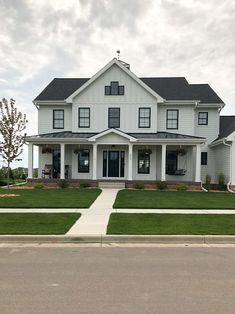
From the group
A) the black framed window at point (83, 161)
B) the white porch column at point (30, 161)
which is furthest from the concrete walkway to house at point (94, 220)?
the black framed window at point (83, 161)

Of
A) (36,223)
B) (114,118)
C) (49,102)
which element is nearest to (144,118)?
(114,118)

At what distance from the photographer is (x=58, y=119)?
27781mm

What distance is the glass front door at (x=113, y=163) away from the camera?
2639 cm

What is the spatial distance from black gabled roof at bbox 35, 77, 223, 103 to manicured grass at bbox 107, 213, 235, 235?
55.8 feet

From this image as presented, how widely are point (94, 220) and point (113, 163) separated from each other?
15416mm

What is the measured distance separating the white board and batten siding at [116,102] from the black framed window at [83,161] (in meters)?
1.83

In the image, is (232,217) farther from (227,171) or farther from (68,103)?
(68,103)

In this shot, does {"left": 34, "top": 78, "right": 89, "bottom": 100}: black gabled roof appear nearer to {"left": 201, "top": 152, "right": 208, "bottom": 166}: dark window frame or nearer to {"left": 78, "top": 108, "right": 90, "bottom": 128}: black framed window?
{"left": 78, "top": 108, "right": 90, "bottom": 128}: black framed window
